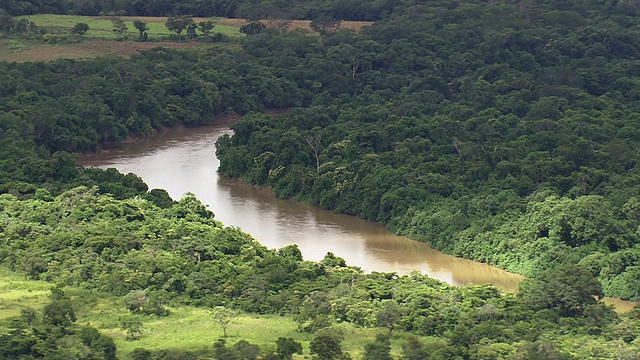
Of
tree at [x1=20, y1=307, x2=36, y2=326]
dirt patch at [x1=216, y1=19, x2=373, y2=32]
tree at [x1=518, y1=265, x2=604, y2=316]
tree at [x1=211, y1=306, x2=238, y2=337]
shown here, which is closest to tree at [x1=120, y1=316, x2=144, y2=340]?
tree at [x1=211, y1=306, x2=238, y2=337]

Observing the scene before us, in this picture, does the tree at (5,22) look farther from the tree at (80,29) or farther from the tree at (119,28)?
the tree at (119,28)

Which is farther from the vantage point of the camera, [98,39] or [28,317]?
[98,39]

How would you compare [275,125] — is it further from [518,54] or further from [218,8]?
[218,8]

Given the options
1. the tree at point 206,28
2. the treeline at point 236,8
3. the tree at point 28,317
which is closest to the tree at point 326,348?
the tree at point 28,317

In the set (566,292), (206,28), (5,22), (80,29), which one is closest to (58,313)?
(566,292)

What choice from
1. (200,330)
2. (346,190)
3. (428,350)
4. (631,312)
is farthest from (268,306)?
(346,190)

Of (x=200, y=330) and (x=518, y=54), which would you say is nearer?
(x=200, y=330)

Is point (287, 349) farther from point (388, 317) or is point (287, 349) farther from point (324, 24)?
point (324, 24)
